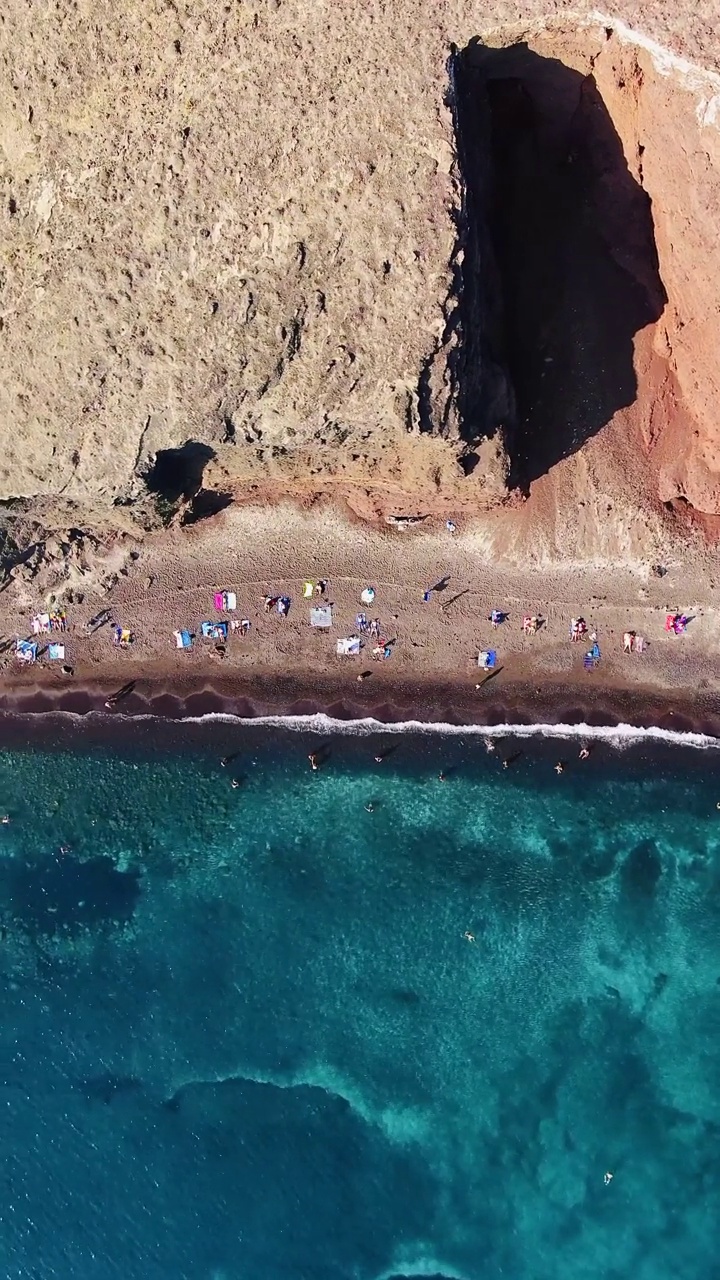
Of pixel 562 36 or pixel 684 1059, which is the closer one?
pixel 562 36

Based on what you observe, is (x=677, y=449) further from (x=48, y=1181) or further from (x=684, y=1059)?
(x=48, y=1181)

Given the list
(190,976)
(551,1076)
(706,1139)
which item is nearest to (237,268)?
(190,976)

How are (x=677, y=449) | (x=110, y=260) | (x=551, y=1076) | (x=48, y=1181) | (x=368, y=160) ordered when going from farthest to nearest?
(x=48, y=1181) < (x=551, y=1076) < (x=677, y=449) < (x=110, y=260) < (x=368, y=160)

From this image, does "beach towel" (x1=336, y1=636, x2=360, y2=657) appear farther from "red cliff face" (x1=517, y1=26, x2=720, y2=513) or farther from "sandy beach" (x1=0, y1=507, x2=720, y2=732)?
"red cliff face" (x1=517, y1=26, x2=720, y2=513)

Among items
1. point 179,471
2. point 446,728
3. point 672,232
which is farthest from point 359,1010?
point 672,232

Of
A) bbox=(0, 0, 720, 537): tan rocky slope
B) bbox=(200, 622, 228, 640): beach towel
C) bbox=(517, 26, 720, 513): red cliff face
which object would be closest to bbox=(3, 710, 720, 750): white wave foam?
bbox=(200, 622, 228, 640): beach towel

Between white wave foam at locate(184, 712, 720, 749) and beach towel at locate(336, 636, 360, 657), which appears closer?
white wave foam at locate(184, 712, 720, 749)
